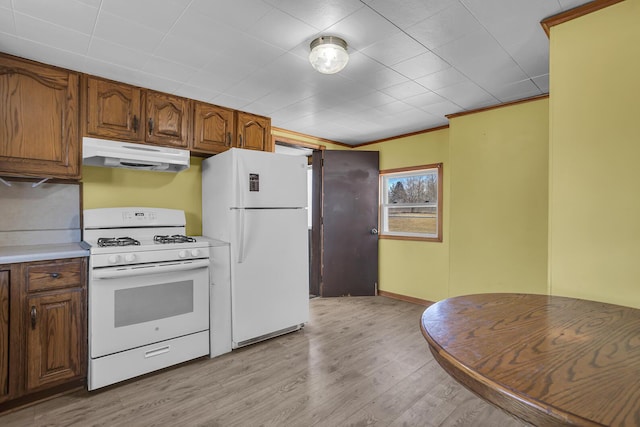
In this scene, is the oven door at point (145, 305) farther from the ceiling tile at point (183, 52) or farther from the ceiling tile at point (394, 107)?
the ceiling tile at point (394, 107)

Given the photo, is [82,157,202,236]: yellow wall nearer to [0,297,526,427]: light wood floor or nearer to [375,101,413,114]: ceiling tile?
[0,297,526,427]: light wood floor

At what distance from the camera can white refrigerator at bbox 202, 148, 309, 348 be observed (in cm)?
279

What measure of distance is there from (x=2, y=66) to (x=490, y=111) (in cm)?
407

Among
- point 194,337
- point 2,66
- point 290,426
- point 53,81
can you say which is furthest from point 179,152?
point 290,426

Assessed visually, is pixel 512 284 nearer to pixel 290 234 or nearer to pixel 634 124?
pixel 634 124

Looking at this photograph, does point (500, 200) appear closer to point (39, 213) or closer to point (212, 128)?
point (212, 128)

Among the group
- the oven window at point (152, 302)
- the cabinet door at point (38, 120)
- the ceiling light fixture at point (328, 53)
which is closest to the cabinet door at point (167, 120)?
the cabinet door at point (38, 120)

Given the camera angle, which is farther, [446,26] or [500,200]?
[500,200]

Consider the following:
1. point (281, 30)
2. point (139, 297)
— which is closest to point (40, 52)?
point (281, 30)

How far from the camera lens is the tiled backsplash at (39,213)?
2.38 metres

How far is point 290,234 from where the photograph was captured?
10.3 feet

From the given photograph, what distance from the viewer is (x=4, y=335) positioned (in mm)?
1910

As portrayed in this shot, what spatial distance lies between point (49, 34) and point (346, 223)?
3590mm

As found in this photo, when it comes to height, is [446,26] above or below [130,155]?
above
